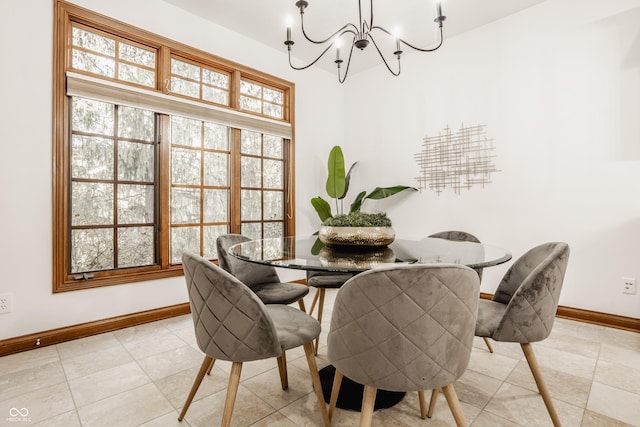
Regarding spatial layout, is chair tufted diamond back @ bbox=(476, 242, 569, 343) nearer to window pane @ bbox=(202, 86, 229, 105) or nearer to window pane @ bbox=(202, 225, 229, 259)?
window pane @ bbox=(202, 225, 229, 259)

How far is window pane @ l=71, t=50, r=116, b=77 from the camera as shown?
8.12 feet

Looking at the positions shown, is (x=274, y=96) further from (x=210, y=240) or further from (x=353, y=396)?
(x=353, y=396)

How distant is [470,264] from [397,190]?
2.49 m

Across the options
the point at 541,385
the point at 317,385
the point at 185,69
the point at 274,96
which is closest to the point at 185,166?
the point at 185,69

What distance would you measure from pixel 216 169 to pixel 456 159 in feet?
8.26

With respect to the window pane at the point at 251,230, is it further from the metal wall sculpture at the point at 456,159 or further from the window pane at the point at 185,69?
the metal wall sculpture at the point at 456,159

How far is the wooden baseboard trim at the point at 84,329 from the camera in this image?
215cm

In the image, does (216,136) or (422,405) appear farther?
(216,136)

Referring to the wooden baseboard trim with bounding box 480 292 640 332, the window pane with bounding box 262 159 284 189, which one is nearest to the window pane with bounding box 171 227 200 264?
the window pane with bounding box 262 159 284 189

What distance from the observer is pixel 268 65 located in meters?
3.63

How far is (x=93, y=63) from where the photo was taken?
2.55 metres

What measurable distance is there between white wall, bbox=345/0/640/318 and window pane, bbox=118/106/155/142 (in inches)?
108

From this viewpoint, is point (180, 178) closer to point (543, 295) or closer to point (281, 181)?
point (281, 181)

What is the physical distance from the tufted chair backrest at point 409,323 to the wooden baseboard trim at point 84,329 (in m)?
2.31
